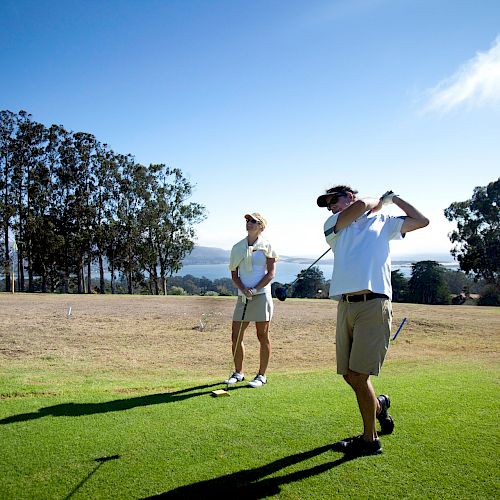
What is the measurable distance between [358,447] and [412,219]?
1.95 meters

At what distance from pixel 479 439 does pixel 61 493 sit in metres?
3.28

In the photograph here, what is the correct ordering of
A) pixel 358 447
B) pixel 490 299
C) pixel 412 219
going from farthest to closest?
pixel 490 299
pixel 412 219
pixel 358 447

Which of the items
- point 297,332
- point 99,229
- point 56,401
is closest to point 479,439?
point 56,401

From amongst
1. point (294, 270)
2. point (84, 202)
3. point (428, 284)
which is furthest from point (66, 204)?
point (294, 270)

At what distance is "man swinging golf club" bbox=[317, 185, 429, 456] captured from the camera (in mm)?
3719

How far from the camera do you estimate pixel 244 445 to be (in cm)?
375

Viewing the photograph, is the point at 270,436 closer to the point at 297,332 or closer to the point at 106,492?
the point at 106,492

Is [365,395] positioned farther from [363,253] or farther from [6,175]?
[6,175]

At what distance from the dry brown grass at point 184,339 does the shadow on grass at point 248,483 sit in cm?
494

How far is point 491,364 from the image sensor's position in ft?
24.8

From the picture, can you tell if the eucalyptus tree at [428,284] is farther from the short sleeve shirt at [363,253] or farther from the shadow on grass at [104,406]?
the short sleeve shirt at [363,253]

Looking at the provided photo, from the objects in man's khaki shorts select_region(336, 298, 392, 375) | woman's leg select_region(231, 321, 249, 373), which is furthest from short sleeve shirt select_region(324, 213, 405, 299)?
woman's leg select_region(231, 321, 249, 373)

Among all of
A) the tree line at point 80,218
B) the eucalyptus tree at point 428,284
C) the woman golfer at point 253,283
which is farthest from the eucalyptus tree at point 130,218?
the woman golfer at point 253,283

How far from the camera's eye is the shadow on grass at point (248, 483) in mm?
3049
